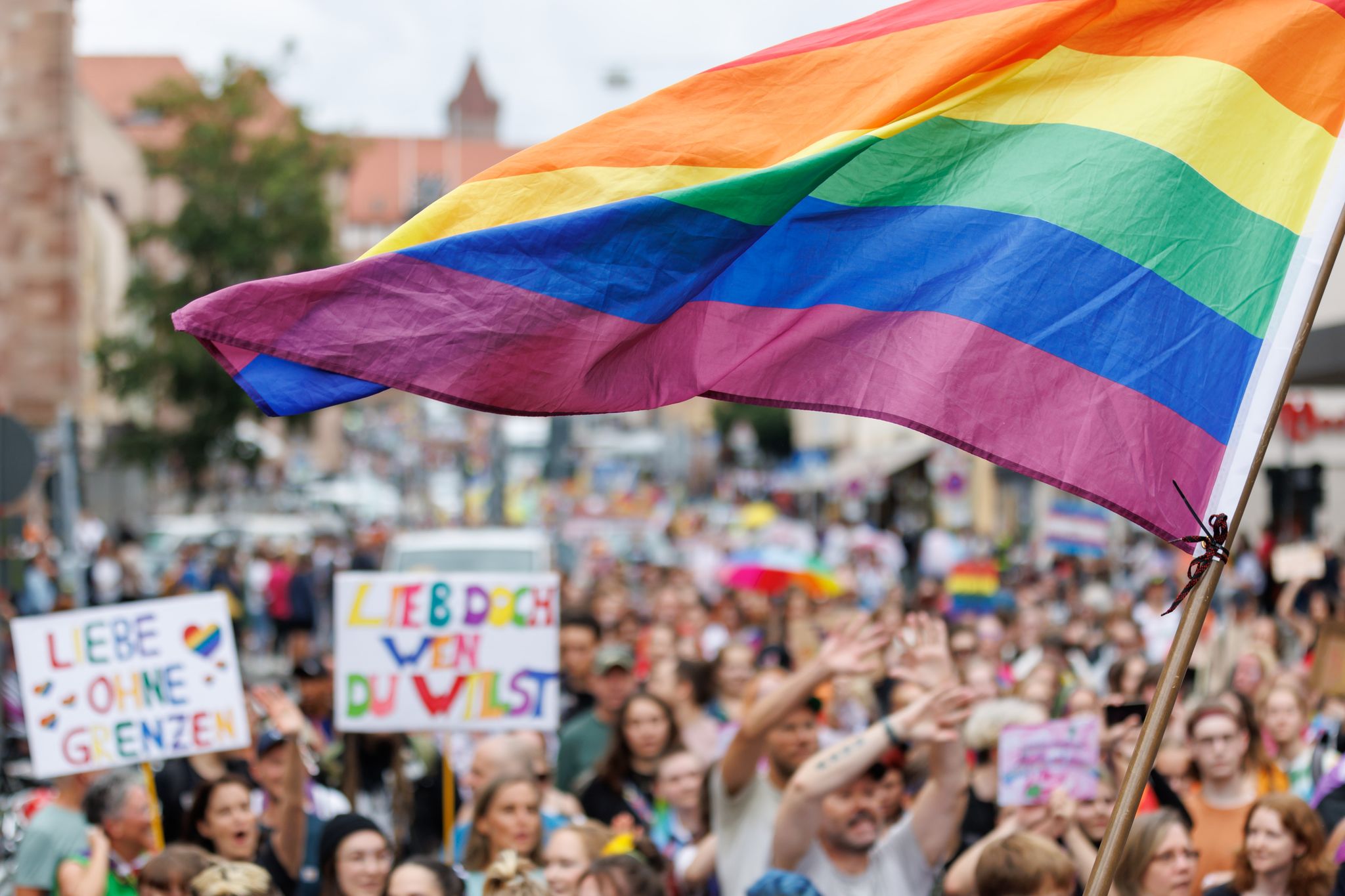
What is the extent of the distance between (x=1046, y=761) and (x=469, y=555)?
11.3m

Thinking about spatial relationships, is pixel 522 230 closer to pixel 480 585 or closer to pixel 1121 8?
pixel 1121 8

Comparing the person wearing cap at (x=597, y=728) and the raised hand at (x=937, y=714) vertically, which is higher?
the raised hand at (x=937, y=714)

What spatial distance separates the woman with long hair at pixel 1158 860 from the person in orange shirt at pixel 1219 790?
66cm

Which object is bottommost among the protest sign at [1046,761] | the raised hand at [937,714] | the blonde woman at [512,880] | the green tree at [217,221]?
the blonde woman at [512,880]

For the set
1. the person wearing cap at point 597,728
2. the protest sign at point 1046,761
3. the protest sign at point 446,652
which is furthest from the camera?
the person wearing cap at point 597,728

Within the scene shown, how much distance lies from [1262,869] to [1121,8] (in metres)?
2.72

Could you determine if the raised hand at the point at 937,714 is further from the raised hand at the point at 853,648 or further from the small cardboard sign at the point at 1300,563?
the small cardboard sign at the point at 1300,563

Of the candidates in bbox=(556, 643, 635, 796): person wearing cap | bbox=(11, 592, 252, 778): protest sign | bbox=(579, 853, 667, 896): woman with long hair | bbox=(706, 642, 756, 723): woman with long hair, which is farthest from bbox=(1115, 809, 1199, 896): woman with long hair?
bbox=(706, 642, 756, 723): woman with long hair

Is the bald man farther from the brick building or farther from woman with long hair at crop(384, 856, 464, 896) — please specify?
the brick building

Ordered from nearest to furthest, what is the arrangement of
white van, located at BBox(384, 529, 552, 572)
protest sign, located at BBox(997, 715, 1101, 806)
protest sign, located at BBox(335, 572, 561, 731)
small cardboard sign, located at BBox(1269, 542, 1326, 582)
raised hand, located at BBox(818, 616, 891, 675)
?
raised hand, located at BBox(818, 616, 891, 675), protest sign, located at BBox(997, 715, 1101, 806), protest sign, located at BBox(335, 572, 561, 731), small cardboard sign, located at BBox(1269, 542, 1326, 582), white van, located at BBox(384, 529, 552, 572)

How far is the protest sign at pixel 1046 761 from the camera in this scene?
5695 mm

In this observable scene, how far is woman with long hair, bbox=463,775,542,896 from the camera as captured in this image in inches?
221

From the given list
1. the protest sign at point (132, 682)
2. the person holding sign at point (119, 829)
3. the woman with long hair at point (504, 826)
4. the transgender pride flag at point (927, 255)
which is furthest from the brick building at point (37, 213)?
the transgender pride flag at point (927, 255)

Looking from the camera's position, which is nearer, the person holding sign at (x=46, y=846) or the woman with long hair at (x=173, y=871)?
the woman with long hair at (x=173, y=871)
